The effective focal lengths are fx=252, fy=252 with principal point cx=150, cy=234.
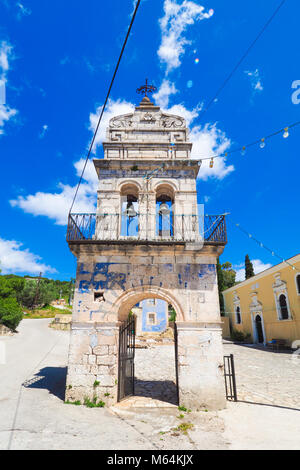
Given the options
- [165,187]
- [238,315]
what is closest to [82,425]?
[165,187]

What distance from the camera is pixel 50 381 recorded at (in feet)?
28.6

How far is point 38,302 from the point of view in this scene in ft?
165

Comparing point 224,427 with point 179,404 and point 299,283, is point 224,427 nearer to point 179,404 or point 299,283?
point 179,404

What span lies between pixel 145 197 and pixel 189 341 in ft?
15.5

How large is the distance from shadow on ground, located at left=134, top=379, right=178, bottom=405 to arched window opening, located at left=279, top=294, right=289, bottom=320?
1288cm

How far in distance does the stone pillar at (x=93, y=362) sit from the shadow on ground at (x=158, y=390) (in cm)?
155

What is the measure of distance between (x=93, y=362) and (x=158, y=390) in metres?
2.98

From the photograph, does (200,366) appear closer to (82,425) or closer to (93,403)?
(93,403)

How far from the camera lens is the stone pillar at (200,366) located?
6.55 metres

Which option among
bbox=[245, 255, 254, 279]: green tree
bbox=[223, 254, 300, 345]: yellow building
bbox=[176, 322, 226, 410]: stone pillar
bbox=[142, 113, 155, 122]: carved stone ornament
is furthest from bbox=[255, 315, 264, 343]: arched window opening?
bbox=[142, 113, 155, 122]: carved stone ornament

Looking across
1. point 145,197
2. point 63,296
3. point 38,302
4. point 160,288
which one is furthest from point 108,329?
point 63,296

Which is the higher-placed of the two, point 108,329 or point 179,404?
point 108,329

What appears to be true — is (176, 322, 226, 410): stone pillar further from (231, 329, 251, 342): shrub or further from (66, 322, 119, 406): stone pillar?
(231, 329, 251, 342): shrub

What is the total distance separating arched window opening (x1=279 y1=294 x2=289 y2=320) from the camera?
61.1ft
